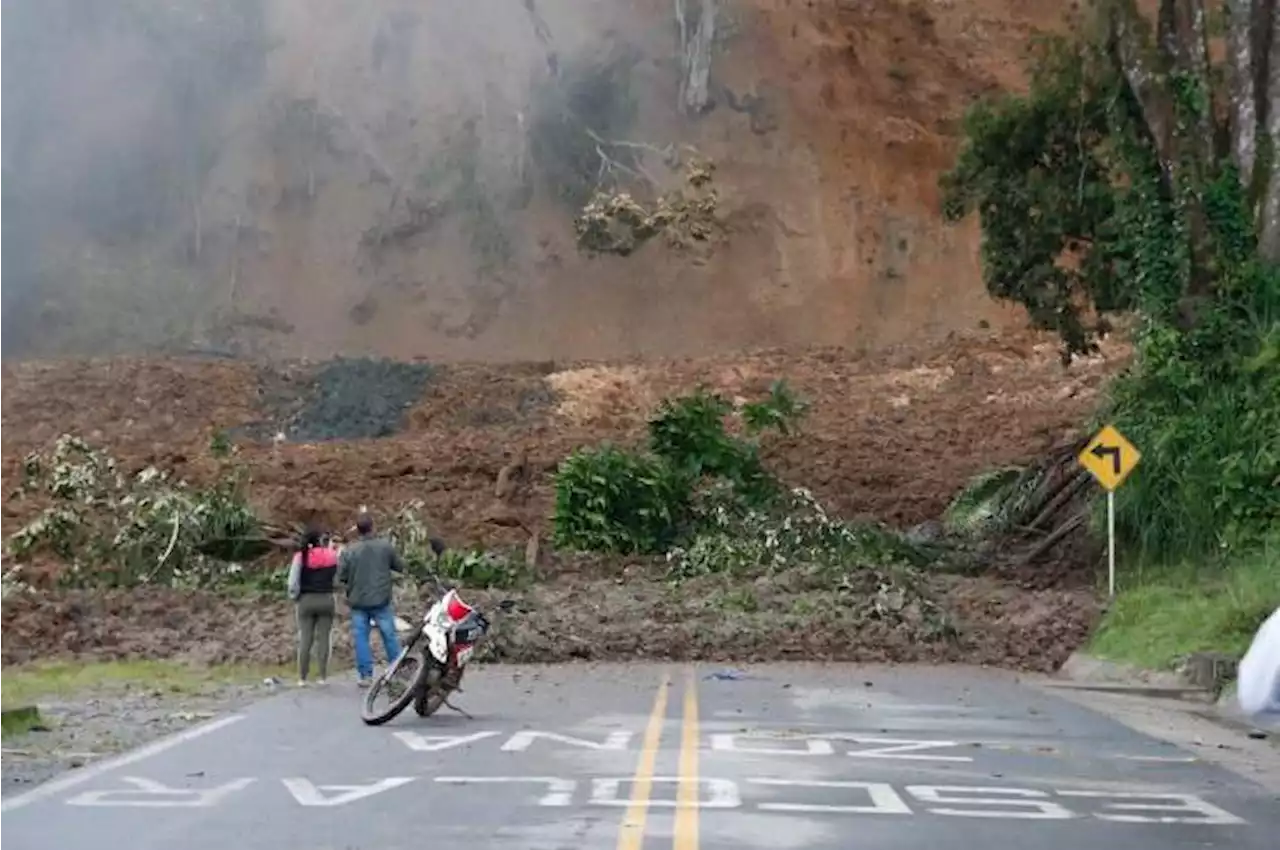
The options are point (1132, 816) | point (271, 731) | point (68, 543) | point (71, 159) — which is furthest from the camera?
point (71, 159)

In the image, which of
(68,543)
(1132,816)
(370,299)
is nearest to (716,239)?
(370,299)

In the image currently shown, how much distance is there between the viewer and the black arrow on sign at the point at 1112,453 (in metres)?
26.8

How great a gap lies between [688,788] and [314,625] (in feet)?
33.9

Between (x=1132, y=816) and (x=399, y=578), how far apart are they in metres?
18.1

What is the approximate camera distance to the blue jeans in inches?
826

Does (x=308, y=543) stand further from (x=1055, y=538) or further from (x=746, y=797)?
(x=1055, y=538)

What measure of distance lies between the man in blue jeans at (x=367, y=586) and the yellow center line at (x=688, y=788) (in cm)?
372

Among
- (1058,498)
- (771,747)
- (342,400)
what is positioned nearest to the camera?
(771,747)

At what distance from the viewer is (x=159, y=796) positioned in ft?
39.7

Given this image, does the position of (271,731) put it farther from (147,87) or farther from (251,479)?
(147,87)

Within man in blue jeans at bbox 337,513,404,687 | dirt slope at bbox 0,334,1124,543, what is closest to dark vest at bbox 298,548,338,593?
man in blue jeans at bbox 337,513,404,687

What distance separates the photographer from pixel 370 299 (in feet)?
191

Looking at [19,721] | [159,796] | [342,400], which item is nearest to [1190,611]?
[19,721]

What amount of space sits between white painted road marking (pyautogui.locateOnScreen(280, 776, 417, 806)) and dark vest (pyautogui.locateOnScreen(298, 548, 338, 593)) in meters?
8.89
